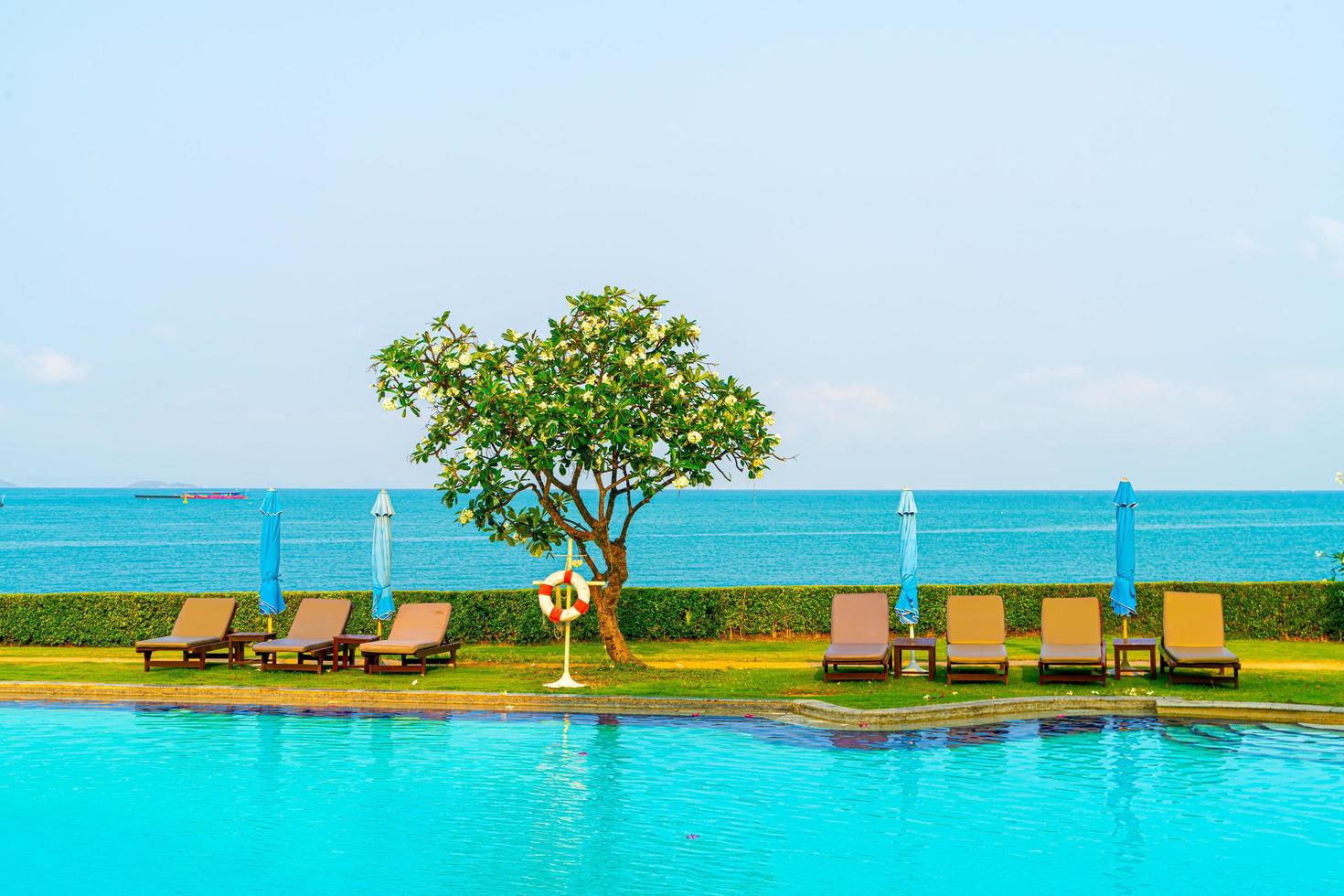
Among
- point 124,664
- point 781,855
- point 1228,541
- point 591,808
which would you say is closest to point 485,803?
point 591,808

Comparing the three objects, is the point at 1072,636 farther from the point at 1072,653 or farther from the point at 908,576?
the point at 908,576

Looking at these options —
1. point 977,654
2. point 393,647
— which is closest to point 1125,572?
point 977,654

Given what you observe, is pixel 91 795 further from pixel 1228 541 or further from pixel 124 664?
pixel 1228 541

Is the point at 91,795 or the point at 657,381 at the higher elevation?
the point at 657,381

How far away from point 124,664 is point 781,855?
41.4ft

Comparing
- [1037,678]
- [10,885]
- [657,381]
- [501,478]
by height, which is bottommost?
[10,885]

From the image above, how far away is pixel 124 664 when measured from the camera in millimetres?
18094

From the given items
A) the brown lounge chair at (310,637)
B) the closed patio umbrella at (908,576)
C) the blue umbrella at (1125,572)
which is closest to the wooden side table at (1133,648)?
the blue umbrella at (1125,572)

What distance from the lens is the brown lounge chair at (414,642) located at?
54.4ft

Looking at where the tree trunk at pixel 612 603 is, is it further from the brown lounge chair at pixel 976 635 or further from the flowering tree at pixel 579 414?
the brown lounge chair at pixel 976 635

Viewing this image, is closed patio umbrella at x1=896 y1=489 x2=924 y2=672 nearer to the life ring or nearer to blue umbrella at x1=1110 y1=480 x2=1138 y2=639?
blue umbrella at x1=1110 y1=480 x2=1138 y2=639

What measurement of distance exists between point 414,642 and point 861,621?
6517 mm

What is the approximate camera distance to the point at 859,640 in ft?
54.6

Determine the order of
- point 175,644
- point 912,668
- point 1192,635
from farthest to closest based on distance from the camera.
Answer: point 175,644 → point 912,668 → point 1192,635
